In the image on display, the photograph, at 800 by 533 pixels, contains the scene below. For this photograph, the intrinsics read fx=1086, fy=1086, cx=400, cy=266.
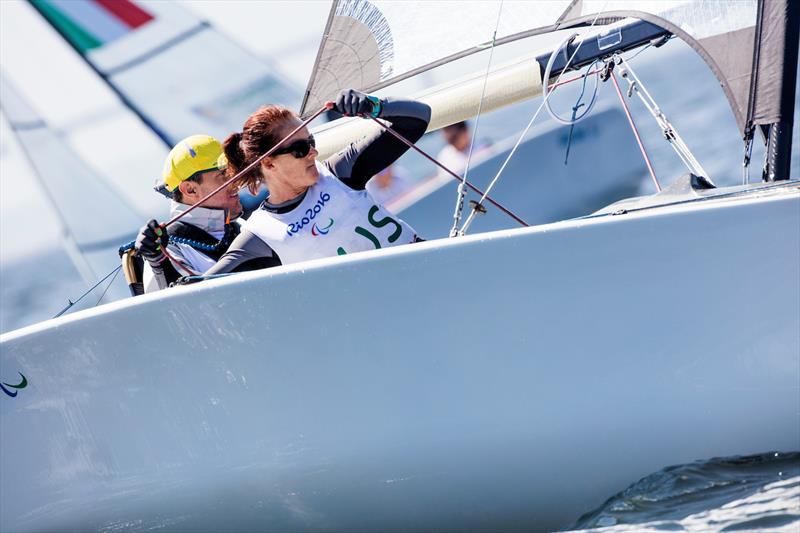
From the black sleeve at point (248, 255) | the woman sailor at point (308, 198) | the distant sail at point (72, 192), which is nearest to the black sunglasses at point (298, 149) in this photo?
the woman sailor at point (308, 198)

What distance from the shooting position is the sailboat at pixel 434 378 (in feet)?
5.62

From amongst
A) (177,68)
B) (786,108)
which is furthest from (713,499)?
(177,68)

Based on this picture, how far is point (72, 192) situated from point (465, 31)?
236cm

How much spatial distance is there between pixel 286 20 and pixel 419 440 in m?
2.82

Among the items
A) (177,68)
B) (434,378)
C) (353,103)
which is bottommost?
(434,378)

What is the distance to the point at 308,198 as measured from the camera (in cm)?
215

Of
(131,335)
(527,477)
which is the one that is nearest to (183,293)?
(131,335)

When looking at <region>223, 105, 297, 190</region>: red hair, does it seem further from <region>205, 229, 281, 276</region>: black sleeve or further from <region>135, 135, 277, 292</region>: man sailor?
<region>135, 135, 277, 292</region>: man sailor

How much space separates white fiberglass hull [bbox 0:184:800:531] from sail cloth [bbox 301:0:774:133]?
53 cm

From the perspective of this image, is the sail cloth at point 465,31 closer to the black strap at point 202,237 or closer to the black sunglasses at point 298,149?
the black strap at point 202,237

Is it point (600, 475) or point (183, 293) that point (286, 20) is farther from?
point (600, 475)

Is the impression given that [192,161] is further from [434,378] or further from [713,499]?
[713,499]

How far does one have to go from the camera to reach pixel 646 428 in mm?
1746

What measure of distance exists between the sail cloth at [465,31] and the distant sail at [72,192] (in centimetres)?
155
